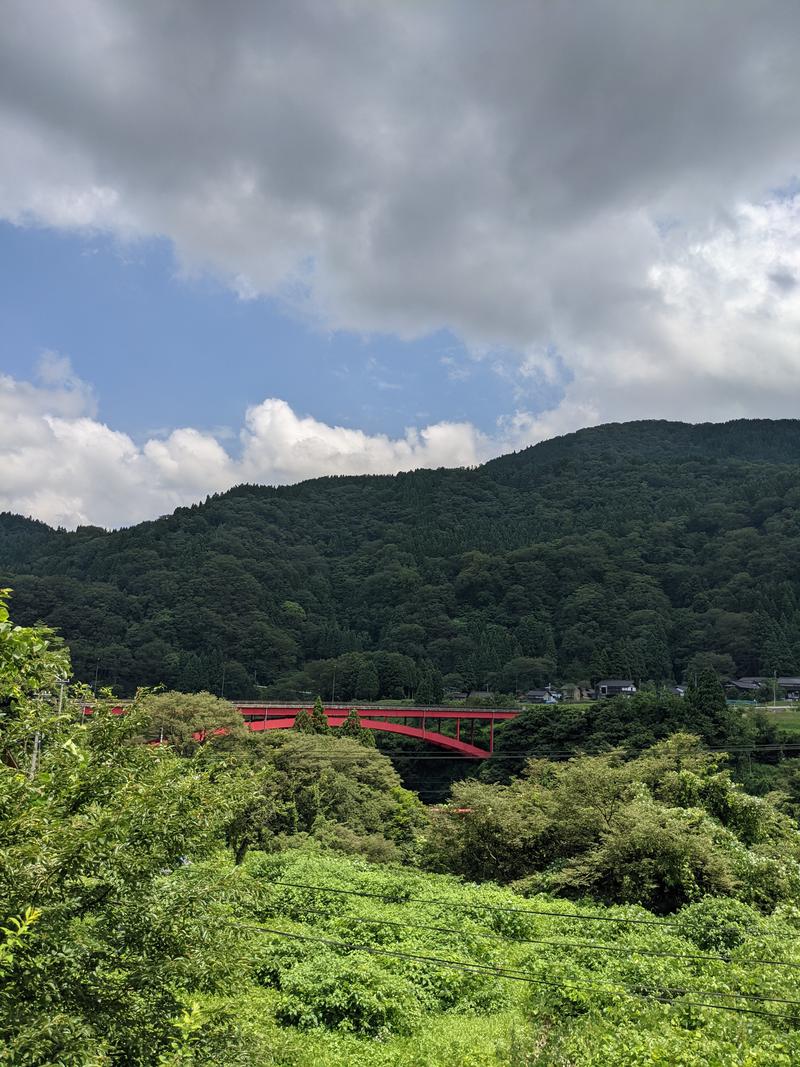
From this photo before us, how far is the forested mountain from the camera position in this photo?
91.2m

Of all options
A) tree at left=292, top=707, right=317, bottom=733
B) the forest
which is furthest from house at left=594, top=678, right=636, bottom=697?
the forest

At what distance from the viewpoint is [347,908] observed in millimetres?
20266

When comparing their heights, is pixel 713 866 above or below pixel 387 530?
below

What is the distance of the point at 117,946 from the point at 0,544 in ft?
518

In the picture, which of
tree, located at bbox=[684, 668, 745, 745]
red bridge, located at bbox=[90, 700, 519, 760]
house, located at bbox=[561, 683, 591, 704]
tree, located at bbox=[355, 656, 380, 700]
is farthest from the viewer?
house, located at bbox=[561, 683, 591, 704]

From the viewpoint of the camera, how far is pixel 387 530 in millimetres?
150625

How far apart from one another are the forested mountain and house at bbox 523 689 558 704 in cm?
187

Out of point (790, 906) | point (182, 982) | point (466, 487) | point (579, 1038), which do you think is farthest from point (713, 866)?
point (466, 487)

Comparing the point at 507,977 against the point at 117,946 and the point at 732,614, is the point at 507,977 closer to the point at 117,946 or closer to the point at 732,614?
the point at 117,946

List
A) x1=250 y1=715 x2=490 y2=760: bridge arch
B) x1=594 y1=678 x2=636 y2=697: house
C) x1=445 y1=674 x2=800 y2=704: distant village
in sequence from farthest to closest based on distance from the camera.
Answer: x1=594 y1=678 x2=636 y2=697: house < x1=445 y1=674 x2=800 y2=704: distant village < x1=250 y1=715 x2=490 y2=760: bridge arch

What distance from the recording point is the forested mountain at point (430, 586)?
91.2 metres

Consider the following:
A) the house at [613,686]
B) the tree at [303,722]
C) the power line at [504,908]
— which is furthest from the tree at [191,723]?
the house at [613,686]

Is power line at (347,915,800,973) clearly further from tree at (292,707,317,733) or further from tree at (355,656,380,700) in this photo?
tree at (355,656,380,700)

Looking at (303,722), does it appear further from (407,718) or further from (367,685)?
(367,685)
